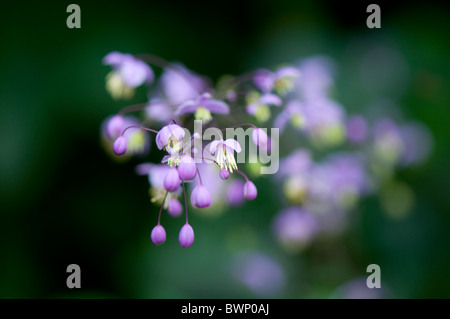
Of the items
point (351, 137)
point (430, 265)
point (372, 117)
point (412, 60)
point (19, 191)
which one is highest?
point (412, 60)

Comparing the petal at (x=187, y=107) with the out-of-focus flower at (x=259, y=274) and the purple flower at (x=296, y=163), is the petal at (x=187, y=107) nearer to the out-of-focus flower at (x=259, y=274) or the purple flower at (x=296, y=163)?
the purple flower at (x=296, y=163)

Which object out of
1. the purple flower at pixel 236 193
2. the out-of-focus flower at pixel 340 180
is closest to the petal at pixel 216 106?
the purple flower at pixel 236 193

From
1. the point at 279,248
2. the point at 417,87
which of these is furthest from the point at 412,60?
the point at 279,248

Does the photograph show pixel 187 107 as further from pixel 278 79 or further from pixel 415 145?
pixel 415 145

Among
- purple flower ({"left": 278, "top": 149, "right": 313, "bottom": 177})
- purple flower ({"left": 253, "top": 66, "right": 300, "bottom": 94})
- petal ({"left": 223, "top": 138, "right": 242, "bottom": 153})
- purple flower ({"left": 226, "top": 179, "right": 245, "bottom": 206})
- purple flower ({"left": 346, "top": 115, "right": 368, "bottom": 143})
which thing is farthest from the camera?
purple flower ({"left": 346, "top": 115, "right": 368, "bottom": 143})

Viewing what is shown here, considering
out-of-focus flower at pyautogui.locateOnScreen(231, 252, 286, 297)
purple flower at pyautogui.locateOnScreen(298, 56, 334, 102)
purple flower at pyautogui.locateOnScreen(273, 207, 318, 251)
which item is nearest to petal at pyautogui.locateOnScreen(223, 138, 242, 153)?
purple flower at pyautogui.locateOnScreen(298, 56, 334, 102)

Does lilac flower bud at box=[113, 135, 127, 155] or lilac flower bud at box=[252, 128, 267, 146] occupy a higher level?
lilac flower bud at box=[252, 128, 267, 146]

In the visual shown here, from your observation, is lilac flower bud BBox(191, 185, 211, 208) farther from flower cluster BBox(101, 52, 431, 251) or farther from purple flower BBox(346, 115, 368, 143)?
purple flower BBox(346, 115, 368, 143)

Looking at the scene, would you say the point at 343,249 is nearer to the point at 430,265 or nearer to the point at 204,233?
the point at 430,265
